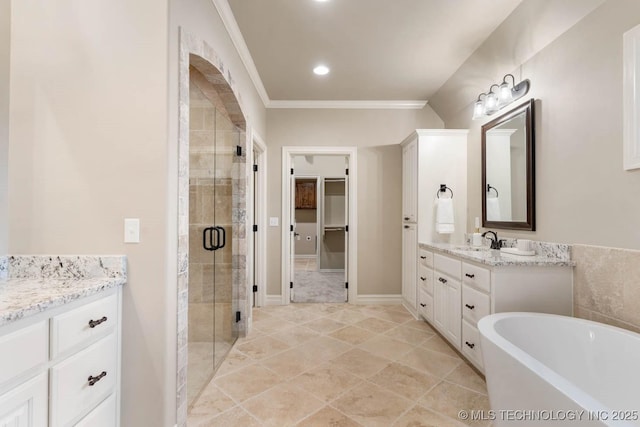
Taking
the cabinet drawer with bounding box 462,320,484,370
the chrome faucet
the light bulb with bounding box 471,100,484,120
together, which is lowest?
the cabinet drawer with bounding box 462,320,484,370

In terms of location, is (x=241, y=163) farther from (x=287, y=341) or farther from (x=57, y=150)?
(x=287, y=341)

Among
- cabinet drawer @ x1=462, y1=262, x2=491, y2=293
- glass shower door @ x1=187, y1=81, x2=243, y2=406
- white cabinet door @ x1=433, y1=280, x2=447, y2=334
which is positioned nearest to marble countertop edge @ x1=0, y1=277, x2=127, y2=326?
glass shower door @ x1=187, y1=81, x2=243, y2=406

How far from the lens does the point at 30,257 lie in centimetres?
139

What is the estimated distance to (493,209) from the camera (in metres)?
2.79

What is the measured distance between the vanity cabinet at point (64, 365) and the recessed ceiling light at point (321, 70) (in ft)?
8.92

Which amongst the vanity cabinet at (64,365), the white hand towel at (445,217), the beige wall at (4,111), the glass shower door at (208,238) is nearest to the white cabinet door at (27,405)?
the vanity cabinet at (64,365)

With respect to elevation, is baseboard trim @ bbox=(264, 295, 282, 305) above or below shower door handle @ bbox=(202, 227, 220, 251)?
below

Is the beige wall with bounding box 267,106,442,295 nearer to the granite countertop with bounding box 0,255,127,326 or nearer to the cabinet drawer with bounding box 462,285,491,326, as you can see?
the cabinet drawer with bounding box 462,285,491,326

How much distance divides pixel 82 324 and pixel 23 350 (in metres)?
0.22

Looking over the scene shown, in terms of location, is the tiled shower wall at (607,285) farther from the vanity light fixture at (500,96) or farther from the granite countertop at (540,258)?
the vanity light fixture at (500,96)

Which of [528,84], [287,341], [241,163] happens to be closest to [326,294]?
[287,341]

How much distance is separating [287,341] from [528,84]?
305 centimetres

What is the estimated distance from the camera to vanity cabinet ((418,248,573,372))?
194cm

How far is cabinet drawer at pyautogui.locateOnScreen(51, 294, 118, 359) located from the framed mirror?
2814 millimetres
